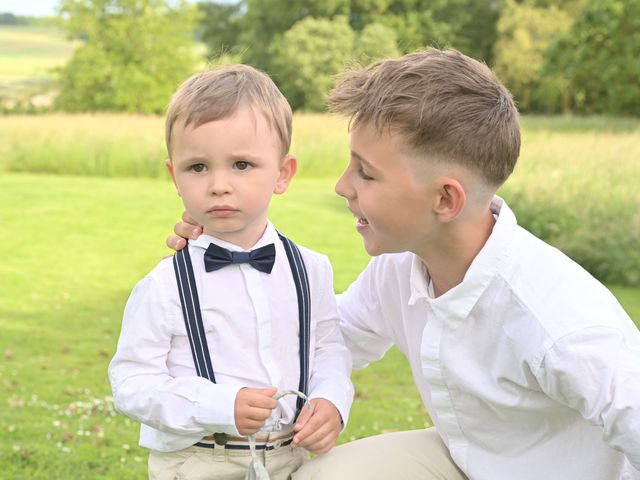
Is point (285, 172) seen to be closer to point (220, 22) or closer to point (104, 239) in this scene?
point (104, 239)

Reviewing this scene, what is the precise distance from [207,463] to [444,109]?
1238 millimetres

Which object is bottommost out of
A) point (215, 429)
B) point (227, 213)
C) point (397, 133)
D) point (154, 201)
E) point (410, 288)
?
point (154, 201)

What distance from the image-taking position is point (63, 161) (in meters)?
18.7

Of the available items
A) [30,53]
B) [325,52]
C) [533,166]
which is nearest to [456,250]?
[533,166]

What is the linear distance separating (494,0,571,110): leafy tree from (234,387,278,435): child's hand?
37158 millimetres

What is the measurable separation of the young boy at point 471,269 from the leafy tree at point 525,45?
120 ft

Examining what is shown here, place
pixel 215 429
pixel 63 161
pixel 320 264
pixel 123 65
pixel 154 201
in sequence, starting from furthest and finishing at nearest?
pixel 123 65 < pixel 63 161 < pixel 154 201 < pixel 320 264 < pixel 215 429

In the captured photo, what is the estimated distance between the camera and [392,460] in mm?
3117

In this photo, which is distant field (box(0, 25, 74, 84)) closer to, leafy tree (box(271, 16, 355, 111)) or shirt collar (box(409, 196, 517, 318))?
leafy tree (box(271, 16, 355, 111))

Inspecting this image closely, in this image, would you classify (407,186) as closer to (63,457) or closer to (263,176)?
(263,176)

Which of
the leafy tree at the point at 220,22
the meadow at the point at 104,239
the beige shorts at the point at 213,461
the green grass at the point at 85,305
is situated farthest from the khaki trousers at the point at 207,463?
the leafy tree at the point at 220,22

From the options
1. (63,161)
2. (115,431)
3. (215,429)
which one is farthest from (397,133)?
(63,161)

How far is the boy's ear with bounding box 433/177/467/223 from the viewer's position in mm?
2744

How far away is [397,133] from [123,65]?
3665 centimetres
